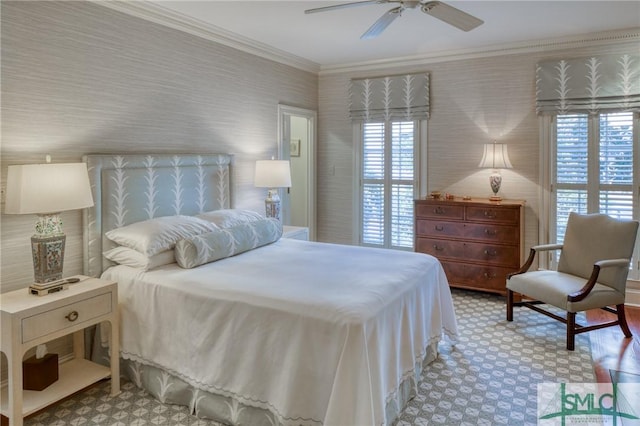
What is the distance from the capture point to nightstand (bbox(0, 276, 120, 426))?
7.35 feet

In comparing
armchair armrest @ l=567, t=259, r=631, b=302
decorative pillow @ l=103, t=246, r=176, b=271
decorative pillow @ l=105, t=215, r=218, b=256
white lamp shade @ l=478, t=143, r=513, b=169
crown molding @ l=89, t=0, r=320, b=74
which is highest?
crown molding @ l=89, t=0, r=320, b=74

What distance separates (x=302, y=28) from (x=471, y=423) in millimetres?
3441

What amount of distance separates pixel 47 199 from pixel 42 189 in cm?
6

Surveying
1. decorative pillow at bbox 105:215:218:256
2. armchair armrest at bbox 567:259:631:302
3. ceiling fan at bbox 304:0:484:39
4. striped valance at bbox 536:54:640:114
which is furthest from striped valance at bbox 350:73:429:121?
decorative pillow at bbox 105:215:218:256

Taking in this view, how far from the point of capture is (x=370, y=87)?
5570 millimetres

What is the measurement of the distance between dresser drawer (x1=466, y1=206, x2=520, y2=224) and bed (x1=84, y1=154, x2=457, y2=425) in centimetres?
157

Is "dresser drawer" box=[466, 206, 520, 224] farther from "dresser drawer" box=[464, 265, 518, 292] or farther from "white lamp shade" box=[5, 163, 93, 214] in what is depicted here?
"white lamp shade" box=[5, 163, 93, 214]

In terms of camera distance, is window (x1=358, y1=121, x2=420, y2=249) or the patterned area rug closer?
the patterned area rug

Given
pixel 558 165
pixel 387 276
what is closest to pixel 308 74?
pixel 558 165

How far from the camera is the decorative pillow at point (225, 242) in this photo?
299cm

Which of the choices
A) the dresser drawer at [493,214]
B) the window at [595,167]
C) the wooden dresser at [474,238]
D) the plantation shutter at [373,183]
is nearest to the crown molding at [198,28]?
the plantation shutter at [373,183]

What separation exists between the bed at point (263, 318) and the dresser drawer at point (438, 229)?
5.16ft

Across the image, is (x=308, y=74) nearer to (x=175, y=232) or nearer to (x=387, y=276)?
(x=175, y=232)

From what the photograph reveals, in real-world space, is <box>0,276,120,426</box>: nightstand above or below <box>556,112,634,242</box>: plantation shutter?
below
